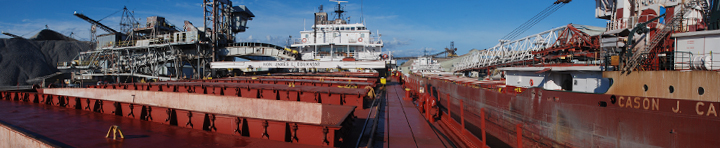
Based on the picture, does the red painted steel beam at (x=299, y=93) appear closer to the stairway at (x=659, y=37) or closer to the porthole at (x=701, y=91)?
the stairway at (x=659, y=37)

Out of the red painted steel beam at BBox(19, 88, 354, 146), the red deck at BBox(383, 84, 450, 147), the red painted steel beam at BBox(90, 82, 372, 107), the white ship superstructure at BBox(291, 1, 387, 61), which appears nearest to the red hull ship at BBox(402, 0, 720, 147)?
the red deck at BBox(383, 84, 450, 147)

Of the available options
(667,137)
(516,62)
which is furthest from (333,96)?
(516,62)

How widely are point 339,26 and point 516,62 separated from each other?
23093mm

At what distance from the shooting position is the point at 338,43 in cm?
4178

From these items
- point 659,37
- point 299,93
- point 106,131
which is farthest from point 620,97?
point 659,37

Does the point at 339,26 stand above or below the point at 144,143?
above

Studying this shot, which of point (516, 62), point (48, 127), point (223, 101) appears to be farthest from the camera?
point (516, 62)

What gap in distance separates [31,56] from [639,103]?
6850 centimetres

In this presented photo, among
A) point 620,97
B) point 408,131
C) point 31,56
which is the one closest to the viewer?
point 620,97

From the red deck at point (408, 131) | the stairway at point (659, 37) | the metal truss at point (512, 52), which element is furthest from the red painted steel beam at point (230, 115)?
the metal truss at point (512, 52)

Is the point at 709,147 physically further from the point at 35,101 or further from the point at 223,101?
the point at 35,101

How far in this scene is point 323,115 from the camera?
834 cm

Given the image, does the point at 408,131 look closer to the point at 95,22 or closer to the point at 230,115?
the point at 230,115

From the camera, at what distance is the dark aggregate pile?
41.3 meters
